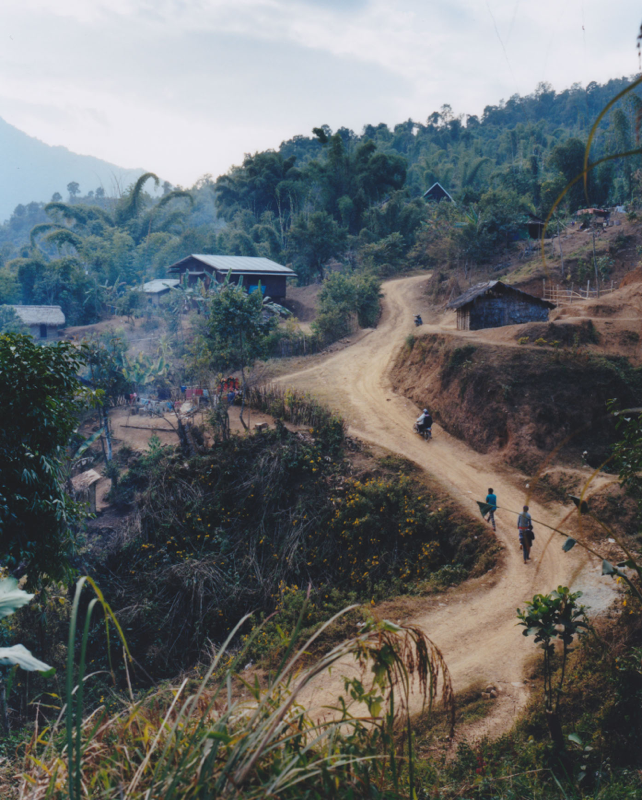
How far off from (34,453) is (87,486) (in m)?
8.93

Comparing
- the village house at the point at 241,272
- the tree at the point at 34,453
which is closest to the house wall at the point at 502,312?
the tree at the point at 34,453

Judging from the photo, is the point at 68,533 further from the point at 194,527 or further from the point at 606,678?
the point at 606,678

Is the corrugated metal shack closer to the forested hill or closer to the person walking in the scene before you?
the person walking

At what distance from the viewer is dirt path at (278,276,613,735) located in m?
6.77

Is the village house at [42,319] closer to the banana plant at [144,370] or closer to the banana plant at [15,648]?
the banana plant at [144,370]

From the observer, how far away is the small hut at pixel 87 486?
1320 cm

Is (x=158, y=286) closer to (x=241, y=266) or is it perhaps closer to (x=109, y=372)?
(x=241, y=266)

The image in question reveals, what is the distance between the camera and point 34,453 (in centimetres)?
602

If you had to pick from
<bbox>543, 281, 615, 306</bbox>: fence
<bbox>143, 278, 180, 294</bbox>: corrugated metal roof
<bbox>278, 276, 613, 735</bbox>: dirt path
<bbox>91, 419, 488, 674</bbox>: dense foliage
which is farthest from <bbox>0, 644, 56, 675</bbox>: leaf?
<bbox>143, 278, 180, 294</bbox>: corrugated metal roof

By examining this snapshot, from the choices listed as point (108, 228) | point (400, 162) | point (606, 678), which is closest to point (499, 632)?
point (606, 678)

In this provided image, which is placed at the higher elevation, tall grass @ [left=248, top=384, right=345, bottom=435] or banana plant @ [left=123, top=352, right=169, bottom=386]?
banana plant @ [left=123, top=352, right=169, bottom=386]

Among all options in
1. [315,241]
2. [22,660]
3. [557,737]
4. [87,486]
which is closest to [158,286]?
[315,241]

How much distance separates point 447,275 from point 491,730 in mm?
26310

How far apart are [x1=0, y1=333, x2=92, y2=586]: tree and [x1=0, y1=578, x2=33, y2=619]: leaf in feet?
13.7
